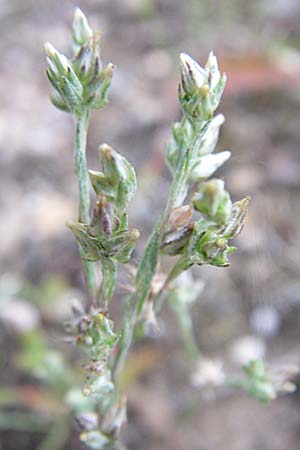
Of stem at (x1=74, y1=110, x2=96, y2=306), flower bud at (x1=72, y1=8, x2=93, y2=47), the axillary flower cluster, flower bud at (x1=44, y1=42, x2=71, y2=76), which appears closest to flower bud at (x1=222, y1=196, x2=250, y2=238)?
the axillary flower cluster

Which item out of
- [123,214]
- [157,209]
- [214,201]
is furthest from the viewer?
[157,209]

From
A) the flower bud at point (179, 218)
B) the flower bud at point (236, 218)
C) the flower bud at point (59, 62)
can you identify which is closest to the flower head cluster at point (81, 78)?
the flower bud at point (59, 62)

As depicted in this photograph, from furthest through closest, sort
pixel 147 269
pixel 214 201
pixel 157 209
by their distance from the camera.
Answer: pixel 157 209 → pixel 147 269 → pixel 214 201

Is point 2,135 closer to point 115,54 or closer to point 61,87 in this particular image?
point 115,54

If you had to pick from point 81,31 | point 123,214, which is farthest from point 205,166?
point 81,31

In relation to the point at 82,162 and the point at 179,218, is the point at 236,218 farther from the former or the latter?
the point at 82,162
